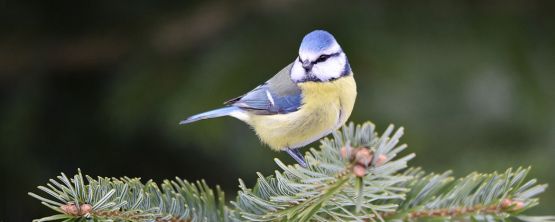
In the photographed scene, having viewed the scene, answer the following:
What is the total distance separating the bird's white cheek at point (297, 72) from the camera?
184 centimetres

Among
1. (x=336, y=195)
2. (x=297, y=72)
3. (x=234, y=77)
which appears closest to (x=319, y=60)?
(x=297, y=72)

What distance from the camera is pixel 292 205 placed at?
1.42m

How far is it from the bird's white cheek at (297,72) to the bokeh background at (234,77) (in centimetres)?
77

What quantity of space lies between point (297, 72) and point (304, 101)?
8 cm

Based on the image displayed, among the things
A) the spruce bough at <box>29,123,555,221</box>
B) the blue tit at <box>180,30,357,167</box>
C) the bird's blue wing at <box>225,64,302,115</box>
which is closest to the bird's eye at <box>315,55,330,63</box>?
the blue tit at <box>180,30,357,167</box>

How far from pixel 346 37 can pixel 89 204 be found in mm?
1610

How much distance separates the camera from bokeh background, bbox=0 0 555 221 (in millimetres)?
2742

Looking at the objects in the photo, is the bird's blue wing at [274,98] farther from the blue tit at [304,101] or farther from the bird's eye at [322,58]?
the bird's eye at [322,58]

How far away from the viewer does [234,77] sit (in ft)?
8.89

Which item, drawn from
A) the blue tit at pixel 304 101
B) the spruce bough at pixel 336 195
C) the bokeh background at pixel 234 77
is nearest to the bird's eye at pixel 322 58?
the blue tit at pixel 304 101

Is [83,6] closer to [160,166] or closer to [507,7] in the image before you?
[160,166]

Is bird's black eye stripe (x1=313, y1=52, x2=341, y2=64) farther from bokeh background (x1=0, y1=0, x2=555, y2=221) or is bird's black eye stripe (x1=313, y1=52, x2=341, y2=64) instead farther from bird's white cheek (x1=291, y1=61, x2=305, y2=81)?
bokeh background (x1=0, y1=0, x2=555, y2=221)

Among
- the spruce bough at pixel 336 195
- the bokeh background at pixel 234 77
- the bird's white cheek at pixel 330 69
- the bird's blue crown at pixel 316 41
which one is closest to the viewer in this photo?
the spruce bough at pixel 336 195

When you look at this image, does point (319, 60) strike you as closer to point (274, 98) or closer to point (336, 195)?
point (274, 98)
